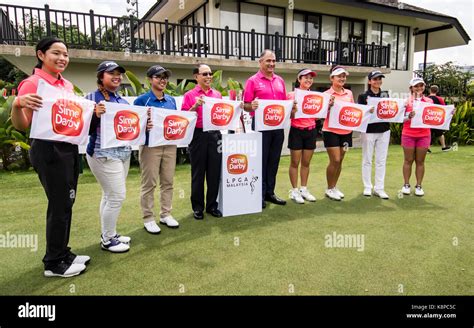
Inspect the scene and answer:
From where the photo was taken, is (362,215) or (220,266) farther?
(362,215)

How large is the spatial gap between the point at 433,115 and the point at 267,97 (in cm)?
273

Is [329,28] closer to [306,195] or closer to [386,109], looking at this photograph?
[386,109]

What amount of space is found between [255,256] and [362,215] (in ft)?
6.48

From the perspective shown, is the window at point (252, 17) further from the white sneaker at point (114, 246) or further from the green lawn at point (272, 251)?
the white sneaker at point (114, 246)

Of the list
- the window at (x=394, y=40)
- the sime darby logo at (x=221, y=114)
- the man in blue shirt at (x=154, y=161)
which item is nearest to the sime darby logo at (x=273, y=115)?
the sime darby logo at (x=221, y=114)

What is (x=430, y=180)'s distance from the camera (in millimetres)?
6672

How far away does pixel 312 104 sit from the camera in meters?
4.89

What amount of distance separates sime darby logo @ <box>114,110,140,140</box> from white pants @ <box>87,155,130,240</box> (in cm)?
27

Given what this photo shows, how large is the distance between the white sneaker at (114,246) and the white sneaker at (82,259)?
254 mm

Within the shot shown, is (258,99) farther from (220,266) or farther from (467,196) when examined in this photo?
(467,196)
